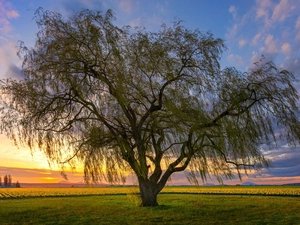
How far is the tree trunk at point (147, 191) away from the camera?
16453mm

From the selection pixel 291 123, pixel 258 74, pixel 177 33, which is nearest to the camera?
pixel 291 123

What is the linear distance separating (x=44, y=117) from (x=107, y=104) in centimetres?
298

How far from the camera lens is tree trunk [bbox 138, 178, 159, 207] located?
16453mm

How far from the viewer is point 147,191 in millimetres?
16609

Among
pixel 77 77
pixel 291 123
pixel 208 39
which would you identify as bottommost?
pixel 291 123

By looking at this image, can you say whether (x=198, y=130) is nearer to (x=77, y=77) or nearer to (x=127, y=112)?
(x=127, y=112)

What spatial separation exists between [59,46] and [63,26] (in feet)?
3.56

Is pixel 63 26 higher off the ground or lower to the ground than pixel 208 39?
higher

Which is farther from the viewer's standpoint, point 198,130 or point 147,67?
point 147,67

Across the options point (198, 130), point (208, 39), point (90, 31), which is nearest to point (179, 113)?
point (198, 130)

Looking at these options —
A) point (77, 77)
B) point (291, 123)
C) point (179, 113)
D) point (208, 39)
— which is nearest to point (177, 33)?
point (208, 39)

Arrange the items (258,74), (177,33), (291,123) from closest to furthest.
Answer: (291,123)
(258,74)
(177,33)

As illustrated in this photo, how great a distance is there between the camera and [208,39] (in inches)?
578

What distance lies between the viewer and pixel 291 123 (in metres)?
13.0
